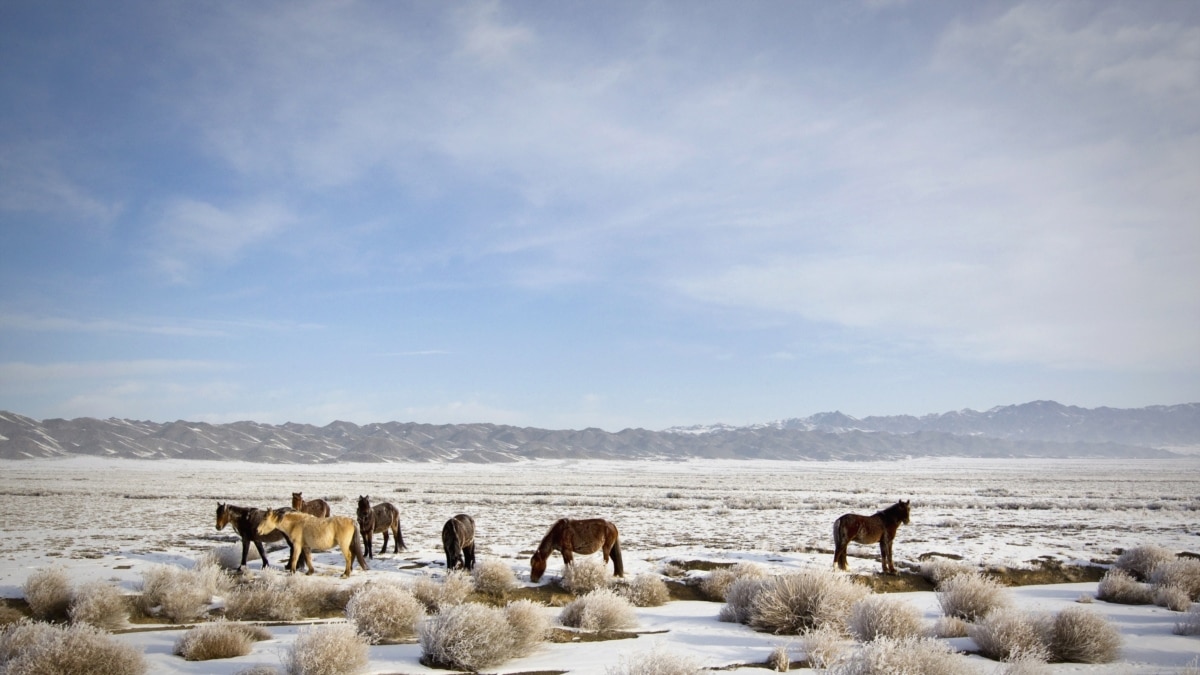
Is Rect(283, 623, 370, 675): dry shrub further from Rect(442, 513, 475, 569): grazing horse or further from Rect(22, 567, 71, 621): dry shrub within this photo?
Rect(442, 513, 475, 569): grazing horse

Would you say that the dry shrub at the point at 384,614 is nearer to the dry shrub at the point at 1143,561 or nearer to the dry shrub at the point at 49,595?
the dry shrub at the point at 49,595

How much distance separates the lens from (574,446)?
532 ft

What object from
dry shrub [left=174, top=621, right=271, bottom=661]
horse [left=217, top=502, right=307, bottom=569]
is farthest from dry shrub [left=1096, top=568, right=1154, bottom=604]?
horse [left=217, top=502, right=307, bottom=569]

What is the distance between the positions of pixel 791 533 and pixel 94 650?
19673 mm

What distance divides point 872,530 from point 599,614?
278 inches

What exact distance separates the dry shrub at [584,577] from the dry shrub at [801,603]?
3.34 m

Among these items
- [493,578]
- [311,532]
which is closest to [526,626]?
[493,578]

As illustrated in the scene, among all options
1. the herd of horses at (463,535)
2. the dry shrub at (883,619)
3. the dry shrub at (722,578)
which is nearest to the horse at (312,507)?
the herd of horses at (463,535)

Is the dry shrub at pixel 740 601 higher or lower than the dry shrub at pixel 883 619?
lower

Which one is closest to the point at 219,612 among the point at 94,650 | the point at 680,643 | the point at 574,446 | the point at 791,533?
the point at 94,650

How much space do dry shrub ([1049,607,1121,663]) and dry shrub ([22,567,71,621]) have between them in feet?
44.0

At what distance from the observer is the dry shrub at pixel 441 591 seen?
10.6 meters

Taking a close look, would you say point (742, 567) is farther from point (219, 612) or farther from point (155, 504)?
point (155, 504)

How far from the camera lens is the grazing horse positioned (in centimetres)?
1352
